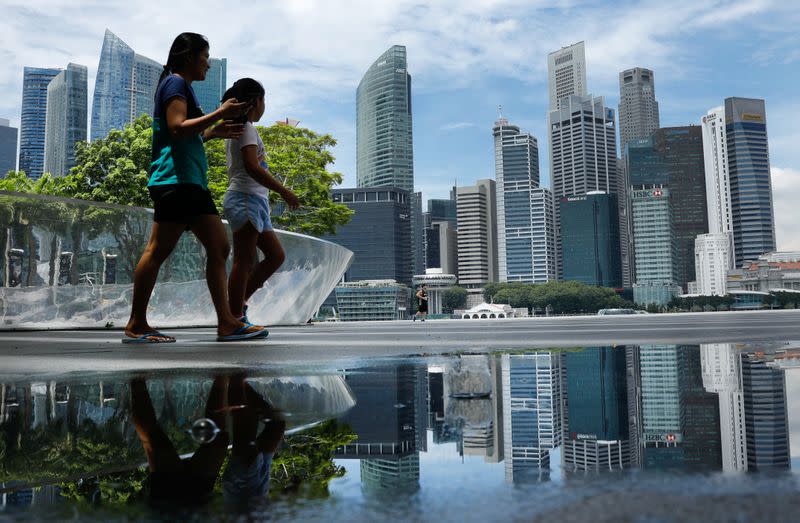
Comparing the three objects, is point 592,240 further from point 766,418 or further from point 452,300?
point 766,418

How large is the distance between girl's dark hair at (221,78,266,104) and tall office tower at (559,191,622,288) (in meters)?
186

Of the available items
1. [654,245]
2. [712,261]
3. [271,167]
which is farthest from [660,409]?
[654,245]

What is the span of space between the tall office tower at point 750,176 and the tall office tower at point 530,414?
667ft

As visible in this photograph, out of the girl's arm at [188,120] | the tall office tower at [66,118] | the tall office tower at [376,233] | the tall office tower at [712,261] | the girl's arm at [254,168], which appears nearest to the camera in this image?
the girl's arm at [188,120]

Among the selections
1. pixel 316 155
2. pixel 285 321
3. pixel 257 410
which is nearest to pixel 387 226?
pixel 316 155

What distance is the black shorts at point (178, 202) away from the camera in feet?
12.3

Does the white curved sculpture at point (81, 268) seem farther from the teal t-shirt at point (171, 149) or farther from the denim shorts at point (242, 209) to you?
the teal t-shirt at point (171, 149)

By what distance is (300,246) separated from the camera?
10758 mm

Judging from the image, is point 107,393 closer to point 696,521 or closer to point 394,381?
point 394,381

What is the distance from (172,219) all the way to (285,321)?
7644 mm

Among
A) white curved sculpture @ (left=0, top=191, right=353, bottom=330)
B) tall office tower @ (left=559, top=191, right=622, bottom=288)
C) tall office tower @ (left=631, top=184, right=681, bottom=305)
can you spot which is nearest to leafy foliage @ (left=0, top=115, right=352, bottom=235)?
white curved sculpture @ (left=0, top=191, right=353, bottom=330)

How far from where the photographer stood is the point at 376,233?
160 m

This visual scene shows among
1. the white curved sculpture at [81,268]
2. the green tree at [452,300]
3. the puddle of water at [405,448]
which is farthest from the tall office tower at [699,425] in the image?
the green tree at [452,300]

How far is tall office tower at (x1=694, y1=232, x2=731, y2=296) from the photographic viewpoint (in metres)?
177
